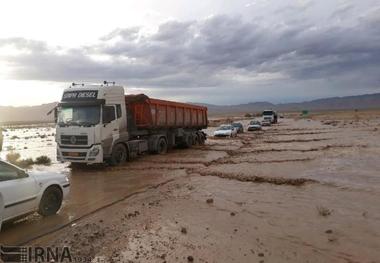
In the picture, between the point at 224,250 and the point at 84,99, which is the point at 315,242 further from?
the point at 84,99

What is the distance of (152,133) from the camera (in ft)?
76.8

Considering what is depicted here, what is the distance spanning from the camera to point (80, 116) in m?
18.2

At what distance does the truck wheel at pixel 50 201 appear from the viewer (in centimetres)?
959

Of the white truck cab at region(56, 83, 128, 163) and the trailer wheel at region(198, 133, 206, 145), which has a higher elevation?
the white truck cab at region(56, 83, 128, 163)

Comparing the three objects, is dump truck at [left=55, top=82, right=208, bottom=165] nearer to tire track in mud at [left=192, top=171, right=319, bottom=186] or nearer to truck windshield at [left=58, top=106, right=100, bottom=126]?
truck windshield at [left=58, top=106, right=100, bottom=126]

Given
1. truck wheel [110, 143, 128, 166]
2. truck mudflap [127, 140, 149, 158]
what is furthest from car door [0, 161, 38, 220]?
truck mudflap [127, 140, 149, 158]

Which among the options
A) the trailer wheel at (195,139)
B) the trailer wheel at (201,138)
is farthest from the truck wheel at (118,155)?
the trailer wheel at (201,138)

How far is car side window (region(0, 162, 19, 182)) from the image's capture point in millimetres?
8363

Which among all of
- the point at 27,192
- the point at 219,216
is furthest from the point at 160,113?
the point at 27,192

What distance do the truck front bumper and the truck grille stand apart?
0.26m

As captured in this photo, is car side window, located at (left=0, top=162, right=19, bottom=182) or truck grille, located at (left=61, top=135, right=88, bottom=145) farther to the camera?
truck grille, located at (left=61, top=135, right=88, bottom=145)

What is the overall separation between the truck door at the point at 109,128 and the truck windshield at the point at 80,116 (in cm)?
34

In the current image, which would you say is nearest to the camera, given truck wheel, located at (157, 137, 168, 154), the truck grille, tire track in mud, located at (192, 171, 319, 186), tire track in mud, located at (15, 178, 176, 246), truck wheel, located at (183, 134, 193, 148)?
tire track in mud, located at (15, 178, 176, 246)

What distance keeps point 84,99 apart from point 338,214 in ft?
38.6
